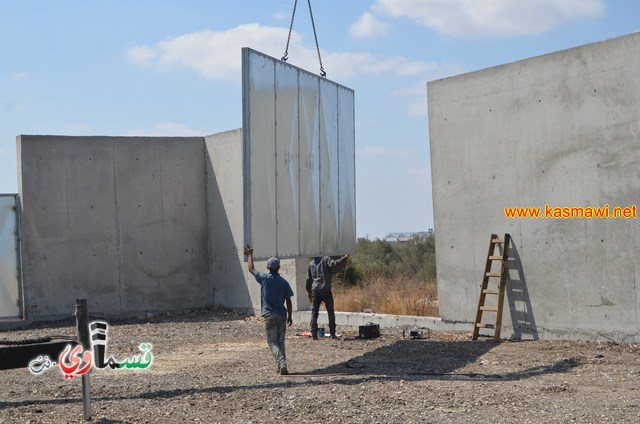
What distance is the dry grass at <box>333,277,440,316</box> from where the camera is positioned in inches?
723

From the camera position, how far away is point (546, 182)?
47.9 feet

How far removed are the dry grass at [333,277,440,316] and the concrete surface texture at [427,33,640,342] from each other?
1.99m

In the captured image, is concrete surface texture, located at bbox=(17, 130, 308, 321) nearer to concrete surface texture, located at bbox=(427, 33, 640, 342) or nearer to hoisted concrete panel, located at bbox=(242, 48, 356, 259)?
hoisted concrete panel, located at bbox=(242, 48, 356, 259)

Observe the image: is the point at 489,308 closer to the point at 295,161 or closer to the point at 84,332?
the point at 295,161

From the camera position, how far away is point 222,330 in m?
18.4

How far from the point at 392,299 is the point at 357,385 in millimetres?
8543

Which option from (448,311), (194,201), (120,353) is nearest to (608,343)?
(448,311)

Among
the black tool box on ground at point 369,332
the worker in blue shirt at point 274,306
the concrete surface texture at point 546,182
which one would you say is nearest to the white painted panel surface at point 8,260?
the black tool box on ground at point 369,332

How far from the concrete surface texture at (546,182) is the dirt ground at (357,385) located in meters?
0.67

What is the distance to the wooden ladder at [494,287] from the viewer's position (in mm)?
14953

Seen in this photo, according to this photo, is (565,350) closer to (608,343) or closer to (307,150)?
(608,343)

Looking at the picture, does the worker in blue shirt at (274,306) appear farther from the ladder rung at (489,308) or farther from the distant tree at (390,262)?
the distant tree at (390,262)

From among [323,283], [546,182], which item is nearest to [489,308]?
[546,182]

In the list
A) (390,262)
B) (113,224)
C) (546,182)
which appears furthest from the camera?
(390,262)
